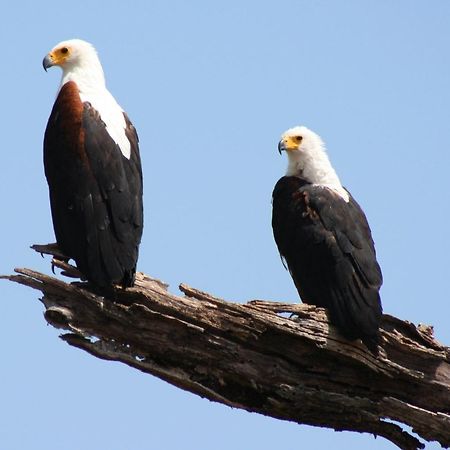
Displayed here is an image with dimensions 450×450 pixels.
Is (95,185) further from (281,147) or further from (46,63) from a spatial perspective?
(281,147)

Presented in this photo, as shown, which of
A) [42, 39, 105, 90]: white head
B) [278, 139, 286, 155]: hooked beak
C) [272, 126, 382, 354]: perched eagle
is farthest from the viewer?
[278, 139, 286, 155]: hooked beak

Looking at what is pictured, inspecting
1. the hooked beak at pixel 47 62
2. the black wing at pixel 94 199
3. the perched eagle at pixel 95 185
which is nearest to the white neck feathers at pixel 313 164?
the perched eagle at pixel 95 185

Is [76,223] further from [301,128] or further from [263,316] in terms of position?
[301,128]

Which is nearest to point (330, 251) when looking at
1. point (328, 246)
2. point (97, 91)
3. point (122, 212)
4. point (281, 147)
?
point (328, 246)

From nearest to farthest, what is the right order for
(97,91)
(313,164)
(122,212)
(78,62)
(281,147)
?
(122,212) < (97,91) < (78,62) < (313,164) < (281,147)

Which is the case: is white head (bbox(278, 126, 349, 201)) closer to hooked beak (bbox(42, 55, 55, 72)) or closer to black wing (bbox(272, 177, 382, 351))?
black wing (bbox(272, 177, 382, 351))

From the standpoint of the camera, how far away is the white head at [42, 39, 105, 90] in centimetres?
857

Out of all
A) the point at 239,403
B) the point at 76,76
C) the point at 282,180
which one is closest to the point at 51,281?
the point at 239,403

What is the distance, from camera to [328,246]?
8.46m

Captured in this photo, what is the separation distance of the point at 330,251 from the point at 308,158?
133 centimetres

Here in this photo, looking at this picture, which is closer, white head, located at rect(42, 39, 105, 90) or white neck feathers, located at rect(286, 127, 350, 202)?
white head, located at rect(42, 39, 105, 90)

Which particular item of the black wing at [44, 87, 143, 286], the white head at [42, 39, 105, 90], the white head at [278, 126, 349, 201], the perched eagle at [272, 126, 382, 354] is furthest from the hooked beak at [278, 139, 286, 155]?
the black wing at [44, 87, 143, 286]

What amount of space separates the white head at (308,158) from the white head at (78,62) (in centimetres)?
185

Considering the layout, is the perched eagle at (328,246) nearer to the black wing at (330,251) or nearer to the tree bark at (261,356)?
the black wing at (330,251)
